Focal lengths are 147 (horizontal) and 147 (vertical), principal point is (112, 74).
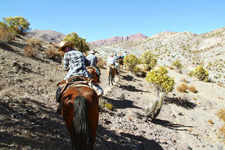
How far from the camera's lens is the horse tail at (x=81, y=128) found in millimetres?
2941

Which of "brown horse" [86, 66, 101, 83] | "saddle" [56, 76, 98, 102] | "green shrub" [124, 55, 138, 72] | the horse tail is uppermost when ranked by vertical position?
"green shrub" [124, 55, 138, 72]

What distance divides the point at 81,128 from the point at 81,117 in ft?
0.71

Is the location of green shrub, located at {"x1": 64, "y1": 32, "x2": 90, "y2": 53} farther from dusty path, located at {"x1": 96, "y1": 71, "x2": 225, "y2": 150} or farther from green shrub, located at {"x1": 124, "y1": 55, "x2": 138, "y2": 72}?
dusty path, located at {"x1": 96, "y1": 71, "x2": 225, "y2": 150}

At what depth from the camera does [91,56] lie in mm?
8898

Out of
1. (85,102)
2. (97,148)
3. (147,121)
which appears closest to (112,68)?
(147,121)

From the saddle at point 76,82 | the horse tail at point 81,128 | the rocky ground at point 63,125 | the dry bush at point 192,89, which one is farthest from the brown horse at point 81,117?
the dry bush at point 192,89

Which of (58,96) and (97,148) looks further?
(97,148)

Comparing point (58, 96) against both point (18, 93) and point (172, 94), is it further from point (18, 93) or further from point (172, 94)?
point (172, 94)

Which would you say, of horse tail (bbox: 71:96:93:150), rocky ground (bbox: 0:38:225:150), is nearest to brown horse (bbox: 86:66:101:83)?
rocky ground (bbox: 0:38:225:150)

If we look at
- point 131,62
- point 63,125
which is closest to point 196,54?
point 131,62

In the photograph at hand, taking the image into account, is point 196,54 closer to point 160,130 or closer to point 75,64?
point 160,130

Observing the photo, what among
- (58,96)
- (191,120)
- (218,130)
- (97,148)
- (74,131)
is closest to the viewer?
(74,131)

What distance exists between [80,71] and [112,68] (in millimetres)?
9217

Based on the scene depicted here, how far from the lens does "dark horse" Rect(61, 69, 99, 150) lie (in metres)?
2.95
